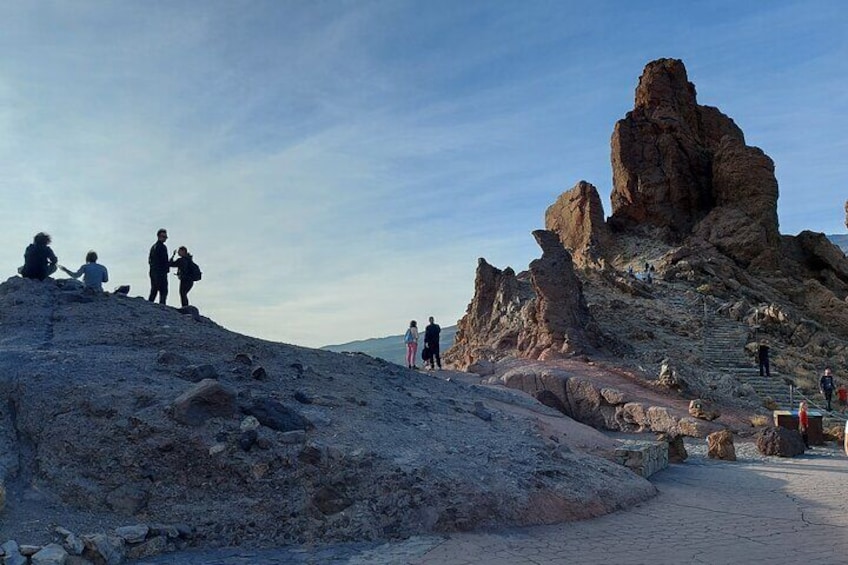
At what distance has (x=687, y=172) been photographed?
149 feet

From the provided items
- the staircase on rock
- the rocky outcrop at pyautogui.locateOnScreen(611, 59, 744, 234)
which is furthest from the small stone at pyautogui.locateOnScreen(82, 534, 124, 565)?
the rocky outcrop at pyautogui.locateOnScreen(611, 59, 744, 234)

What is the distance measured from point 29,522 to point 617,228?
144 ft

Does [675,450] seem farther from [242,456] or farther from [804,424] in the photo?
[242,456]

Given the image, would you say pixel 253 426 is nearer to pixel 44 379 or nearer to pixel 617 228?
pixel 44 379

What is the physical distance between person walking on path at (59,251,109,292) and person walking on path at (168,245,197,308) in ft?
4.11

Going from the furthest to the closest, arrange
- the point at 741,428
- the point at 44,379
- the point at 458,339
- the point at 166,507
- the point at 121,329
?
the point at 458,339
the point at 741,428
the point at 121,329
the point at 44,379
the point at 166,507

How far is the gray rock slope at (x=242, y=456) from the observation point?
22.0 feet

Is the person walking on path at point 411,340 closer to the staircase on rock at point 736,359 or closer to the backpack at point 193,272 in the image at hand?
the backpack at point 193,272

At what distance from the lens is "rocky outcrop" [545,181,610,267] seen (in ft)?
140

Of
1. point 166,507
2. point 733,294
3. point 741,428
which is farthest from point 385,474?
point 733,294

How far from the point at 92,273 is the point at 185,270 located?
168 centimetres

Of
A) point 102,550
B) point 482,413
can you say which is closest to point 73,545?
point 102,550

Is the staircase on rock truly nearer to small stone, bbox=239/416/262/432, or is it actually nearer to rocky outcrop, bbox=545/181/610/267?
rocky outcrop, bbox=545/181/610/267

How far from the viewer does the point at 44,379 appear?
8.11 meters
